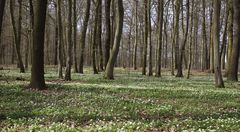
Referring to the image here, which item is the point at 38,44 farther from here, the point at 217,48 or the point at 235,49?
the point at 235,49

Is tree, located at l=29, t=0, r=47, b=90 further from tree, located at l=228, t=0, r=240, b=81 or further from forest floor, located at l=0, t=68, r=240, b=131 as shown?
tree, located at l=228, t=0, r=240, b=81

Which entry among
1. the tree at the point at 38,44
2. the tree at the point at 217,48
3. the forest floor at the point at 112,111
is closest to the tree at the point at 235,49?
the tree at the point at 217,48

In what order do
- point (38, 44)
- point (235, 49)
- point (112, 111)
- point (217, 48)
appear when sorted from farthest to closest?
point (235, 49) → point (217, 48) → point (38, 44) → point (112, 111)

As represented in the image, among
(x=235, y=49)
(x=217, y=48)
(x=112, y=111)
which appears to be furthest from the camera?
(x=235, y=49)

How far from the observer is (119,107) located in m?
13.5

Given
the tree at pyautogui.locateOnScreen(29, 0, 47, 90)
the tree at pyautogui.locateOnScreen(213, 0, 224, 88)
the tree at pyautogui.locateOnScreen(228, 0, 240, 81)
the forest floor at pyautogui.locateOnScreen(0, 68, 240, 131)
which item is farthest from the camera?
the tree at pyautogui.locateOnScreen(228, 0, 240, 81)

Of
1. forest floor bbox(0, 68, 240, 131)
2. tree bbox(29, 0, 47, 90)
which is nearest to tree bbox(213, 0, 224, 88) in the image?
forest floor bbox(0, 68, 240, 131)

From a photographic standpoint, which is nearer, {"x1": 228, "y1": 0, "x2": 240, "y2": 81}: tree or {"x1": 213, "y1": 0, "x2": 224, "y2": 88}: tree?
{"x1": 213, "y1": 0, "x2": 224, "y2": 88}: tree

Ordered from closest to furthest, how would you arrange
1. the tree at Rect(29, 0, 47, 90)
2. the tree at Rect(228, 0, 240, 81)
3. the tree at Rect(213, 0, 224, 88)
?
the tree at Rect(29, 0, 47, 90)
the tree at Rect(213, 0, 224, 88)
the tree at Rect(228, 0, 240, 81)

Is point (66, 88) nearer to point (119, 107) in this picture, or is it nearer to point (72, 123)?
point (119, 107)

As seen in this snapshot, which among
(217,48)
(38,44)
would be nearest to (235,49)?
(217,48)

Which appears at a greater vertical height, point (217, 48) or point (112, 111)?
point (217, 48)

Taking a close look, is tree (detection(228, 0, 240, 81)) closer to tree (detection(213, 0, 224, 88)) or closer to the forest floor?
tree (detection(213, 0, 224, 88))

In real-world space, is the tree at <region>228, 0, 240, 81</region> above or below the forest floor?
above
